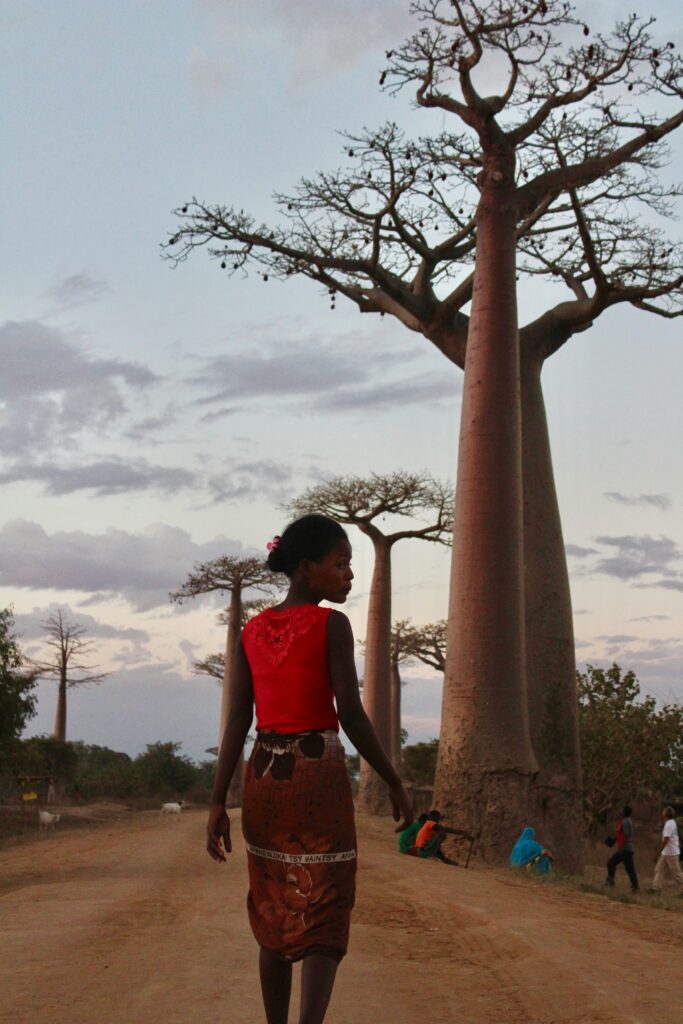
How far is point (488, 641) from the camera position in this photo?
1178 centimetres

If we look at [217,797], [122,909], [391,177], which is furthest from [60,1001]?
[391,177]

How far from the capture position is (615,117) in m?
14.6

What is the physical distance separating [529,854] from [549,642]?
307 cm

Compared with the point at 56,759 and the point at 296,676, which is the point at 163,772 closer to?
the point at 56,759

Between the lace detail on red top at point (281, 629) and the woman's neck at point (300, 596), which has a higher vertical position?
the woman's neck at point (300, 596)

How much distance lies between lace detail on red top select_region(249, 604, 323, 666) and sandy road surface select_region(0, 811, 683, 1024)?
116cm

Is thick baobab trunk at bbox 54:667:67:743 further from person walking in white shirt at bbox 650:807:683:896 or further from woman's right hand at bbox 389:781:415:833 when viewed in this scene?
woman's right hand at bbox 389:781:415:833

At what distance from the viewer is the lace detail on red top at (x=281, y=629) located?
2953 mm

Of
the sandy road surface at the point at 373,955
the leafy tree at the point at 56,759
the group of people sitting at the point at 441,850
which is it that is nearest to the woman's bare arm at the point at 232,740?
the sandy road surface at the point at 373,955

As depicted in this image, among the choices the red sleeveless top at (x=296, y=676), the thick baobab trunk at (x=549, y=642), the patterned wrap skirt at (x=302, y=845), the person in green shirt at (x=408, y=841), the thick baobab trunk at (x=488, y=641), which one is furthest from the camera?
the thick baobab trunk at (x=549, y=642)

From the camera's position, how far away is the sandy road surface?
372 centimetres

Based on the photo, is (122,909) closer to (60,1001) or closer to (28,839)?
(60,1001)

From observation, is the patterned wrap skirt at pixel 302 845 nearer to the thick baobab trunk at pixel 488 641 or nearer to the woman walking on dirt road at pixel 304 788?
the woman walking on dirt road at pixel 304 788

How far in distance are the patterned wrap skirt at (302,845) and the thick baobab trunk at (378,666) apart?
20731 millimetres
